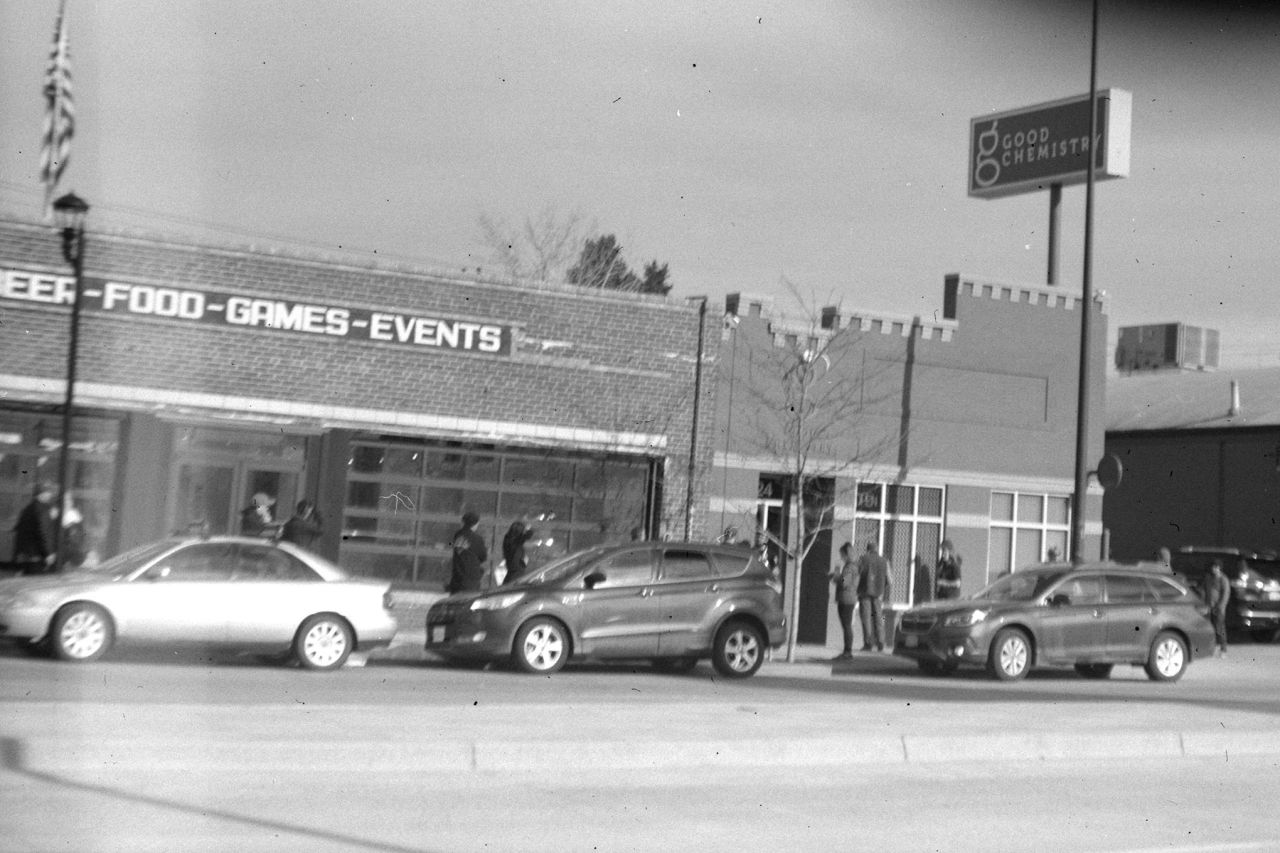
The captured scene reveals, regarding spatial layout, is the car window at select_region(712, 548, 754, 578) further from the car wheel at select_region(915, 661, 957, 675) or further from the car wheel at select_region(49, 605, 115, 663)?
the car wheel at select_region(49, 605, 115, 663)

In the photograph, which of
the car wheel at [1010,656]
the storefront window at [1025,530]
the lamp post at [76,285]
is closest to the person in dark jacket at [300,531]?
the lamp post at [76,285]

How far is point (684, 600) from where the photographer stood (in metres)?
19.8

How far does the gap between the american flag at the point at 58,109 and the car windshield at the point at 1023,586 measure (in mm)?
12998

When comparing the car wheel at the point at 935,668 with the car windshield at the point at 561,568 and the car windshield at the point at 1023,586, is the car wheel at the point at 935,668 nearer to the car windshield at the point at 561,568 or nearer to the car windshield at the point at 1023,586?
the car windshield at the point at 1023,586

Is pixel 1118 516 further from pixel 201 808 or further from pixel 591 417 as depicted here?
pixel 201 808

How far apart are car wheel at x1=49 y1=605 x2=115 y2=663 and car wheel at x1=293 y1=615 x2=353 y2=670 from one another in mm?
2051

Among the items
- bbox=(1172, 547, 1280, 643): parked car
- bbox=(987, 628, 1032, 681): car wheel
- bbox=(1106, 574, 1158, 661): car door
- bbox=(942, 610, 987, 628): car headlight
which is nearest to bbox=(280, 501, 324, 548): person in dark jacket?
bbox=(942, 610, 987, 628): car headlight

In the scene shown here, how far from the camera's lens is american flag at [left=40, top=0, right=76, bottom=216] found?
1462 centimetres

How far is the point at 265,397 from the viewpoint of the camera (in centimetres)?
2403

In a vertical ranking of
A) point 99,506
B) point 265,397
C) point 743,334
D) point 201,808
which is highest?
point 743,334

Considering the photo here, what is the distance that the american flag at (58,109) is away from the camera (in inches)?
575

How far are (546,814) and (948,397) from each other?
22.3m

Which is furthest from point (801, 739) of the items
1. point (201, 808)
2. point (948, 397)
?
point (948, 397)

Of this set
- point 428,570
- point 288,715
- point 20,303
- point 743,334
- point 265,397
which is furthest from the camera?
point 743,334
